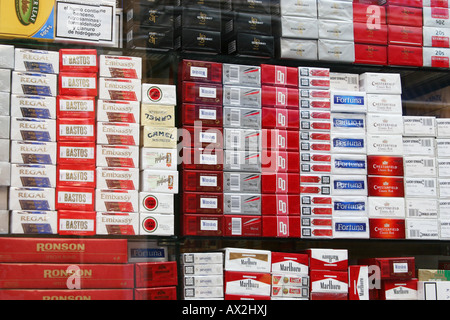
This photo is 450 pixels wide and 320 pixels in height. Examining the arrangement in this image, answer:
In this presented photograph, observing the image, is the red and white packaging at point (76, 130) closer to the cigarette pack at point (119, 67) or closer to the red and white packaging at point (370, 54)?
the cigarette pack at point (119, 67)

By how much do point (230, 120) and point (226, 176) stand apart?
1.06 feet

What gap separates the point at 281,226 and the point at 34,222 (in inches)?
54.2

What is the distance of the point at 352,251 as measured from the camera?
4031 millimetres

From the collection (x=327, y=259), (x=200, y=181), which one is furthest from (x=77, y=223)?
(x=327, y=259)

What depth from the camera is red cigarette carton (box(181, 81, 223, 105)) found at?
384 cm

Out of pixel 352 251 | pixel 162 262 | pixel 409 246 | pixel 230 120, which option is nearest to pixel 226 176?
pixel 230 120

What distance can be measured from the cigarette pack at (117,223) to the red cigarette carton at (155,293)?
0.33 meters

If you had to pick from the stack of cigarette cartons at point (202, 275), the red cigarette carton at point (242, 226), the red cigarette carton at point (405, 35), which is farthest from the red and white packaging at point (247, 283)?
the red cigarette carton at point (405, 35)

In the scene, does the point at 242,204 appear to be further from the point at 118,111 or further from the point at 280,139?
the point at 118,111

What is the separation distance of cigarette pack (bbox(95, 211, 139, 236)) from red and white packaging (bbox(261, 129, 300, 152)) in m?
0.87

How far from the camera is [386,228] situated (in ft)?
13.4

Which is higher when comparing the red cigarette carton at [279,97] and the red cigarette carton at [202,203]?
the red cigarette carton at [279,97]

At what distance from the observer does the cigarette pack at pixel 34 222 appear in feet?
11.2

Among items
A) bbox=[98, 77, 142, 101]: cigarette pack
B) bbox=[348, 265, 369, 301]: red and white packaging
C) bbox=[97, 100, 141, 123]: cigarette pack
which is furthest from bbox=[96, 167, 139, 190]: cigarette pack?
bbox=[348, 265, 369, 301]: red and white packaging
